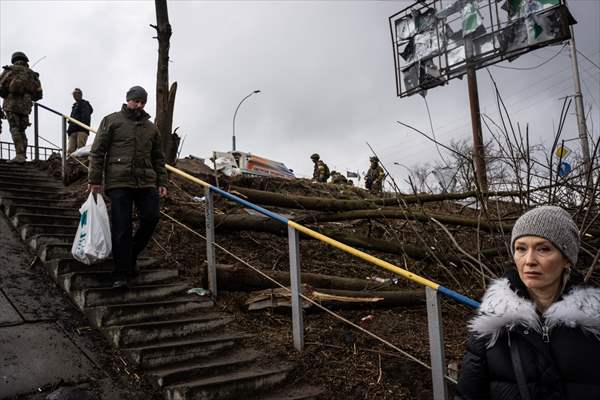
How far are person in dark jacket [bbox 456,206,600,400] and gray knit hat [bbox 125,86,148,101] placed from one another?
380 centimetres

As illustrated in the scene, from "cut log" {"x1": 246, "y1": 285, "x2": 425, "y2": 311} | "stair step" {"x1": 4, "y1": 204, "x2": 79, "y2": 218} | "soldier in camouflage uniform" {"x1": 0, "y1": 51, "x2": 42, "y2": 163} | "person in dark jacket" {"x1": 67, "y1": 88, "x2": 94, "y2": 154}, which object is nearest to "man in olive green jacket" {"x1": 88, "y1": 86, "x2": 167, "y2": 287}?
"cut log" {"x1": 246, "y1": 285, "x2": 425, "y2": 311}

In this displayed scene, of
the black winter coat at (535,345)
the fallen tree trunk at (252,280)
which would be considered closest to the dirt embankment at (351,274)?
the fallen tree trunk at (252,280)

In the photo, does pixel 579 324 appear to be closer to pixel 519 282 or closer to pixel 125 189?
pixel 519 282

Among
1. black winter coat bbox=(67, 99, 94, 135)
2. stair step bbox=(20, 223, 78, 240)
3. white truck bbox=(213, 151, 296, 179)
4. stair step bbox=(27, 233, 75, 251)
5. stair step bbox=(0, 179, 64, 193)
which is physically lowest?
stair step bbox=(27, 233, 75, 251)

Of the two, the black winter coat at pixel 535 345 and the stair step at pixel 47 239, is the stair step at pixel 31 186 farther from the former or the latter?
the black winter coat at pixel 535 345

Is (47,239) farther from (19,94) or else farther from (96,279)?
(19,94)

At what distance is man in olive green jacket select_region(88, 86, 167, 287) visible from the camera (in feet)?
15.3

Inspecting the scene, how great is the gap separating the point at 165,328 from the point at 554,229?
3280 mm

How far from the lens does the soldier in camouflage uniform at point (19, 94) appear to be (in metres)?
8.93

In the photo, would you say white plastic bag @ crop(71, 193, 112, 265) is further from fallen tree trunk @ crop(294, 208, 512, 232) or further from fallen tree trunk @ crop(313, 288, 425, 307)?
fallen tree trunk @ crop(294, 208, 512, 232)

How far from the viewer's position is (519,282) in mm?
2014

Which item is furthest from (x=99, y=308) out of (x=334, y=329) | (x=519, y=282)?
(x=519, y=282)

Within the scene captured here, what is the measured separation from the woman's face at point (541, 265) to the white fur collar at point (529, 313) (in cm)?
7

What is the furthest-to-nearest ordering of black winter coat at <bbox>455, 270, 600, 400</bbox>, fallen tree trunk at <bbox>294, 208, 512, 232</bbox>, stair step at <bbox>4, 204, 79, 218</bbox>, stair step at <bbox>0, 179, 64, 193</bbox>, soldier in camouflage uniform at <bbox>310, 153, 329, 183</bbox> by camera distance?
soldier in camouflage uniform at <bbox>310, 153, 329, 183</bbox> → stair step at <bbox>0, 179, 64, 193</bbox> → fallen tree trunk at <bbox>294, 208, 512, 232</bbox> → stair step at <bbox>4, 204, 79, 218</bbox> → black winter coat at <bbox>455, 270, 600, 400</bbox>
